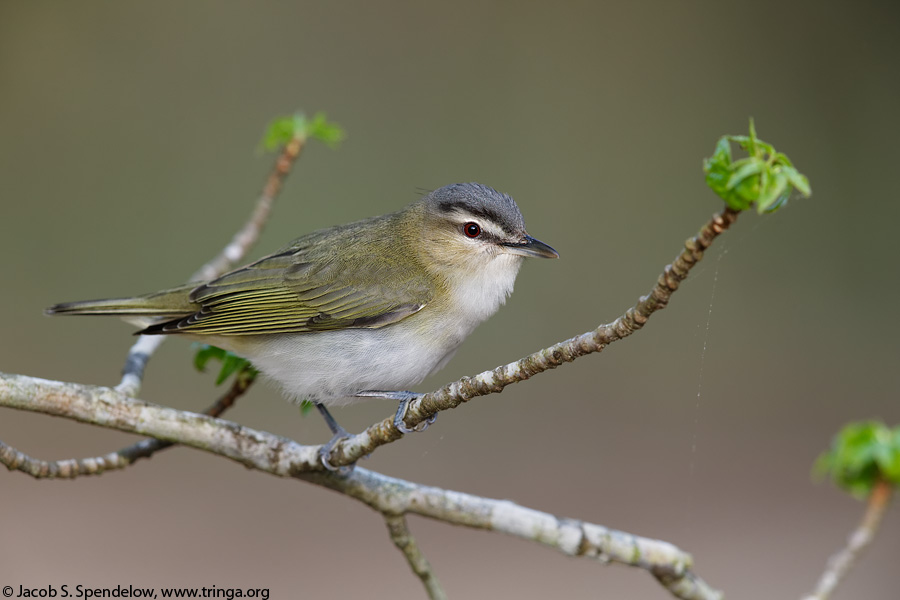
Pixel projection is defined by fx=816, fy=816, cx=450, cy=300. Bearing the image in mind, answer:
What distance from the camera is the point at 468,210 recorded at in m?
3.82

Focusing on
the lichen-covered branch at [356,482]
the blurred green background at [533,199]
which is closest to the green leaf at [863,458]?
the lichen-covered branch at [356,482]

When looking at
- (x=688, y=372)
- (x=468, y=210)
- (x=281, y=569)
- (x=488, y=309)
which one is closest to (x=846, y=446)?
A: (x=488, y=309)

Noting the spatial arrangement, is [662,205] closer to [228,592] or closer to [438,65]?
[438,65]

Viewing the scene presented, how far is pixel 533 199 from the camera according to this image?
340 inches

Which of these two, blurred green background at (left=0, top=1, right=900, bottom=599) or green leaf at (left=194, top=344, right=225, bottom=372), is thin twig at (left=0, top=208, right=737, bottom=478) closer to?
green leaf at (left=194, top=344, right=225, bottom=372)

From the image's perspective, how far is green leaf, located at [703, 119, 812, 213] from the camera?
1687 mm

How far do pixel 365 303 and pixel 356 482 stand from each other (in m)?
1.00

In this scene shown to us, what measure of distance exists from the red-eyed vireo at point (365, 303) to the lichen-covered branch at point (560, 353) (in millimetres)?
795

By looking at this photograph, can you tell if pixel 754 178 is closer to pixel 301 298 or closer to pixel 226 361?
pixel 301 298

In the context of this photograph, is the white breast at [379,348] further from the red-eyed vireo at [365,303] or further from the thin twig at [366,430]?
the thin twig at [366,430]

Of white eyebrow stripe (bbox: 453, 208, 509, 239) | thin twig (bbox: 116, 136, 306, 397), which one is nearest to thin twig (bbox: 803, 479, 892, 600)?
white eyebrow stripe (bbox: 453, 208, 509, 239)

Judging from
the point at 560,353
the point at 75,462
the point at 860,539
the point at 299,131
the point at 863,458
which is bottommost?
the point at 860,539

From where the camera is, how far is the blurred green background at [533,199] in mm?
7633

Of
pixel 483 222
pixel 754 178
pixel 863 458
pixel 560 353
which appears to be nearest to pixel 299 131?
pixel 483 222
